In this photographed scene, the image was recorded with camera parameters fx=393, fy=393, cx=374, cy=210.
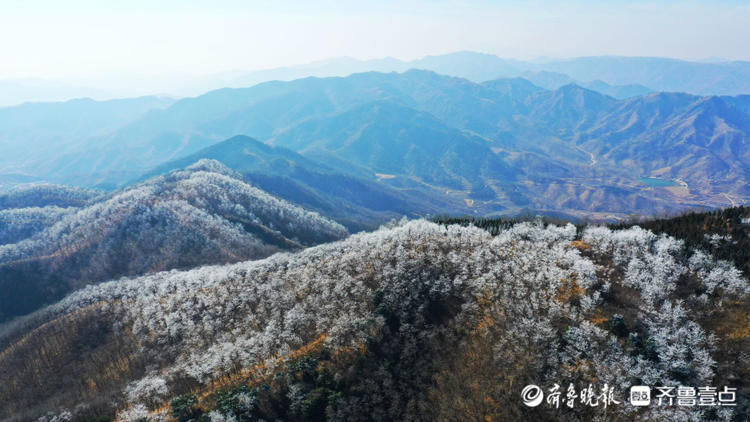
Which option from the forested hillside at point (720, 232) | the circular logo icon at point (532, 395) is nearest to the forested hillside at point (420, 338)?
the circular logo icon at point (532, 395)

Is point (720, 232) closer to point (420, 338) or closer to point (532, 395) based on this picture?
point (532, 395)

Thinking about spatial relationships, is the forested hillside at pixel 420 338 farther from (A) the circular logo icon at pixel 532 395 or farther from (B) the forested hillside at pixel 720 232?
(B) the forested hillside at pixel 720 232

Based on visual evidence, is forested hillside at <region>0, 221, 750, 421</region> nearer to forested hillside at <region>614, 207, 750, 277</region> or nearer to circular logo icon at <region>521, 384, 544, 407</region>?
circular logo icon at <region>521, 384, 544, 407</region>

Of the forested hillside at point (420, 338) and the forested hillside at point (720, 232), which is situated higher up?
the forested hillside at point (720, 232)

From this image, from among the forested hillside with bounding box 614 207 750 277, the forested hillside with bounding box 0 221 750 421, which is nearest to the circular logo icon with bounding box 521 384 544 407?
the forested hillside with bounding box 0 221 750 421

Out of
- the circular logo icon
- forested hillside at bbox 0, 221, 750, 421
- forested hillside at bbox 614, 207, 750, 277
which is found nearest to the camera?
the circular logo icon

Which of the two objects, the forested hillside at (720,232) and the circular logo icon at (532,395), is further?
the forested hillside at (720,232)

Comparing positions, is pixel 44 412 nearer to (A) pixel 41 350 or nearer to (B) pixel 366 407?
(A) pixel 41 350

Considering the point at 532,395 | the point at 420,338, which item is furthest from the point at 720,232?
the point at 420,338
